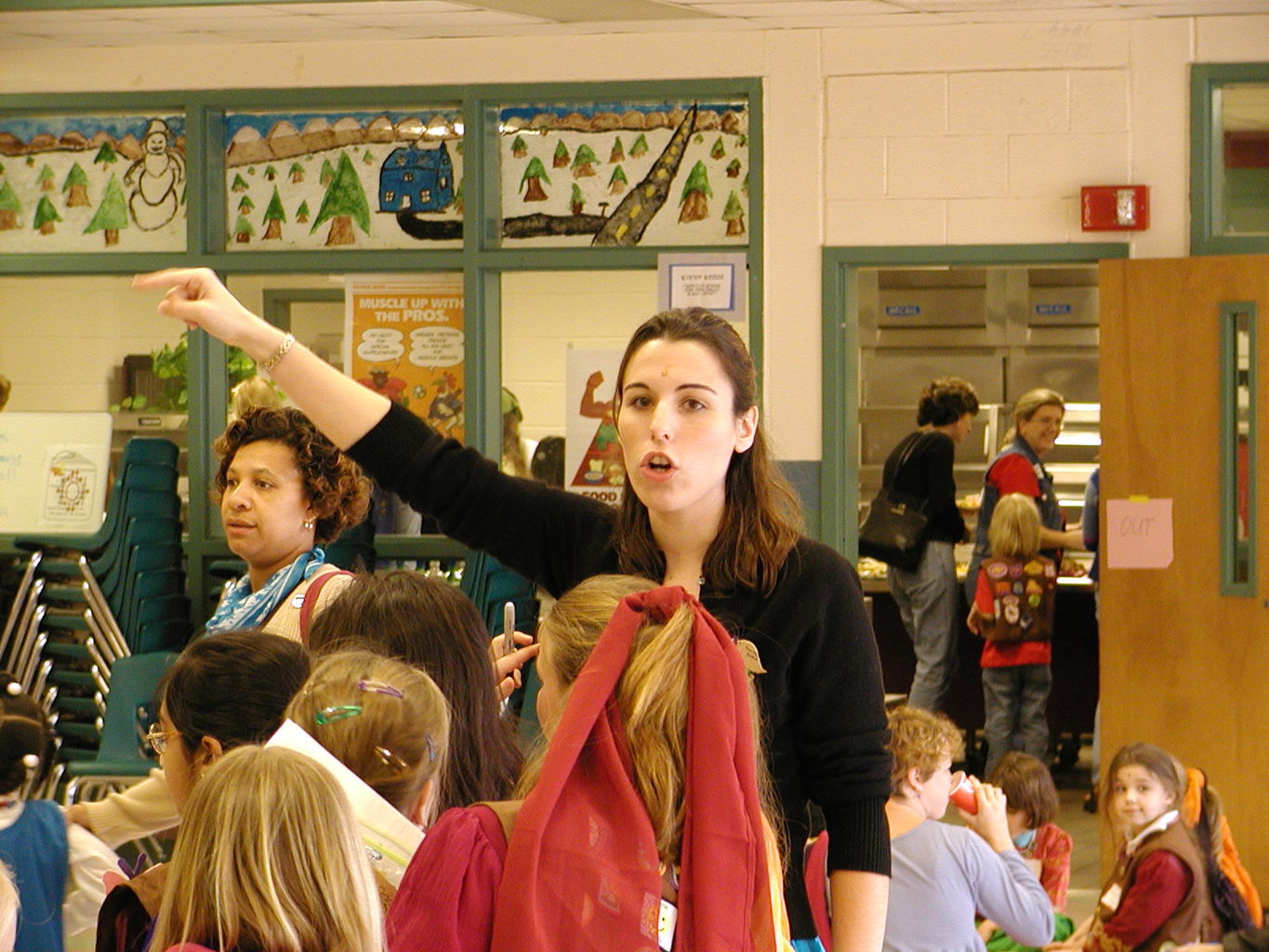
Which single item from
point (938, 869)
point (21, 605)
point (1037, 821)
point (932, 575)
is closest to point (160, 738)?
point (938, 869)

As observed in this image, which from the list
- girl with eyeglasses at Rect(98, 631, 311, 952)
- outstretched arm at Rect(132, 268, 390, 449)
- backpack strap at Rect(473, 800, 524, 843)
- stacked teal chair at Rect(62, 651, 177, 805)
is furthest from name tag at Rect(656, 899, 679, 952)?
stacked teal chair at Rect(62, 651, 177, 805)

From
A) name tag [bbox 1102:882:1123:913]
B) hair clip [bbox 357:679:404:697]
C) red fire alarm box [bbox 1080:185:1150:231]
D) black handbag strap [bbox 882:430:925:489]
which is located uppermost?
red fire alarm box [bbox 1080:185:1150:231]

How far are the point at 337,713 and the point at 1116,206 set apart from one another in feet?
13.6

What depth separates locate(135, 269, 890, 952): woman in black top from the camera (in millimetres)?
1793

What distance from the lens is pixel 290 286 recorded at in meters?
6.17

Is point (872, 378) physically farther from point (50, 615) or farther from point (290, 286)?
point (50, 615)

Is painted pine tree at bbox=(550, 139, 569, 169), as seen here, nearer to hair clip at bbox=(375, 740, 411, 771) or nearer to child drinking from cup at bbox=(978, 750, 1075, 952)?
child drinking from cup at bbox=(978, 750, 1075, 952)

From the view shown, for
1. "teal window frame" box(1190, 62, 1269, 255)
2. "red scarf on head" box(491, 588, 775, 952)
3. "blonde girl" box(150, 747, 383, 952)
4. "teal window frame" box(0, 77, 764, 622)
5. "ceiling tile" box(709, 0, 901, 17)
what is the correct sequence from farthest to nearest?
"teal window frame" box(0, 77, 764, 622), "teal window frame" box(1190, 62, 1269, 255), "ceiling tile" box(709, 0, 901, 17), "blonde girl" box(150, 747, 383, 952), "red scarf on head" box(491, 588, 775, 952)

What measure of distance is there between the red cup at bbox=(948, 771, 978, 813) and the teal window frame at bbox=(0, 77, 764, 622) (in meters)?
2.05

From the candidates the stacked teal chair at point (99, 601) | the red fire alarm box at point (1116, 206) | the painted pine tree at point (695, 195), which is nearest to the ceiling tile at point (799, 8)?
the painted pine tree at point (695, 195)

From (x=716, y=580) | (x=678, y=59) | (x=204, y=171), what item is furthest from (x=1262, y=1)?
(x=716, y=580)

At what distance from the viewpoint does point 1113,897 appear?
3803mm

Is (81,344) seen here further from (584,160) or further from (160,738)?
(160,738)

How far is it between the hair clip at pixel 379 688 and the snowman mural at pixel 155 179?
429 centimetres
